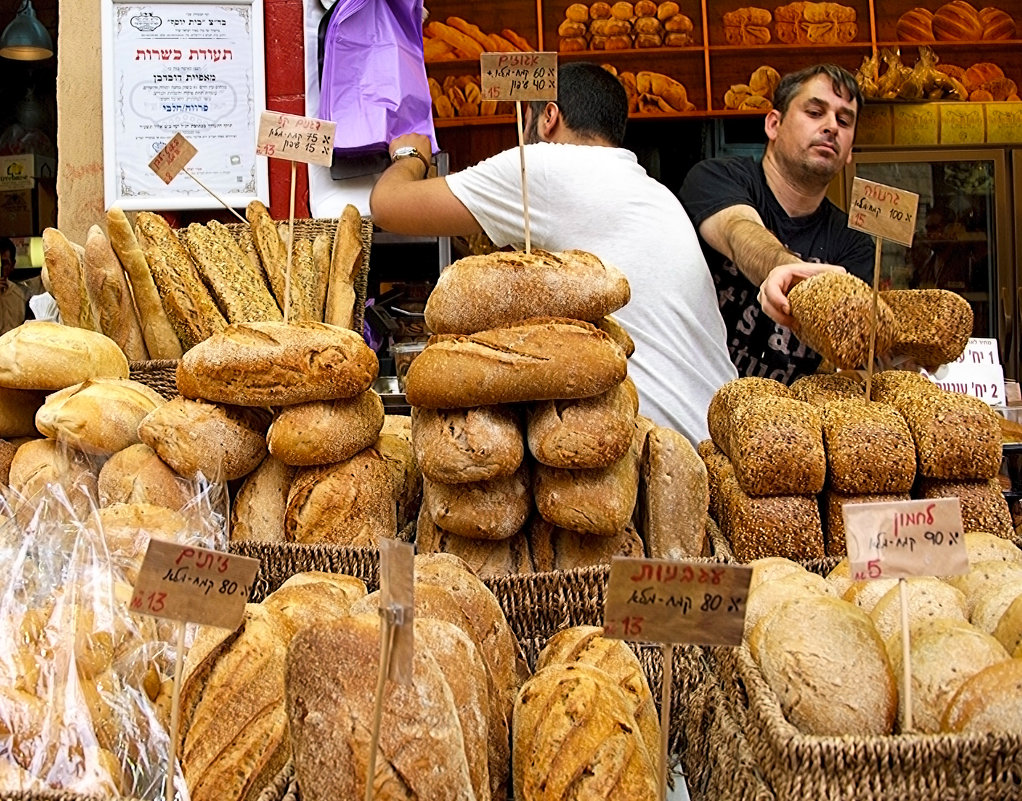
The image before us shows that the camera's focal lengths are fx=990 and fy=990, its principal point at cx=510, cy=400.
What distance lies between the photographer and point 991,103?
18.0ft

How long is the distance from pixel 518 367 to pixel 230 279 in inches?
38.5

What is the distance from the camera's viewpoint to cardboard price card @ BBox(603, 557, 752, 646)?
0.87 metres

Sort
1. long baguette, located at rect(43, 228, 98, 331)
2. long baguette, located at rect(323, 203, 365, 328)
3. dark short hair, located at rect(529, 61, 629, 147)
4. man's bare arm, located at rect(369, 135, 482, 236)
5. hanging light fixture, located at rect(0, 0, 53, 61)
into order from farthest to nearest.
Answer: hanging light fixture, located at rect(0, 0, 53, 61) < dark short hair, located at rect(529, 61, 629, 147) < man's bare arm, located at rect(369, 135, 482, 236) < long baguette, located at rect(323, 203, 365, 328) < long baguette, located at rect(43, 228, 98, 331)

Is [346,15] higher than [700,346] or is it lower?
higher

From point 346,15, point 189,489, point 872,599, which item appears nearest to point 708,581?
point 872,599

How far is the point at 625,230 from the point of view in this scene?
7.32ft

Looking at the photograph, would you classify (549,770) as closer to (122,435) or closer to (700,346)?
(122,435)

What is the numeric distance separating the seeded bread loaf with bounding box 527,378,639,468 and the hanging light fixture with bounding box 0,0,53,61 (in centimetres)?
421

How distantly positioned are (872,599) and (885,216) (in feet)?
2.31

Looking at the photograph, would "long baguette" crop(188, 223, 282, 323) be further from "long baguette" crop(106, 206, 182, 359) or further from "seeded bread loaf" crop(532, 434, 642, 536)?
"seeded bread loaf" crop(532, 434, 642, 536)

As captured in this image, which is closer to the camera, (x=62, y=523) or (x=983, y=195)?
(x=62, y=523)

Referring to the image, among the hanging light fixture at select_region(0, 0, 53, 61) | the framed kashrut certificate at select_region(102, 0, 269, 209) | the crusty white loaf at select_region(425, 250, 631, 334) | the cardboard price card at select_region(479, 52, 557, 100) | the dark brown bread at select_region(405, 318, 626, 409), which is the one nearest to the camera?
the dark brown bread at select_region(405, 318, 626, 409)

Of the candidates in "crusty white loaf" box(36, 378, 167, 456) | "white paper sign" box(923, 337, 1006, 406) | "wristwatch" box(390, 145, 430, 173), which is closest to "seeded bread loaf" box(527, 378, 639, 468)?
"crusty white loaf" box(36, 378, 167, 456)

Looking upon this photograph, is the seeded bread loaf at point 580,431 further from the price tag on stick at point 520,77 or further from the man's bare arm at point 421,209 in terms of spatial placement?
the man's bare arm at point 421,209
